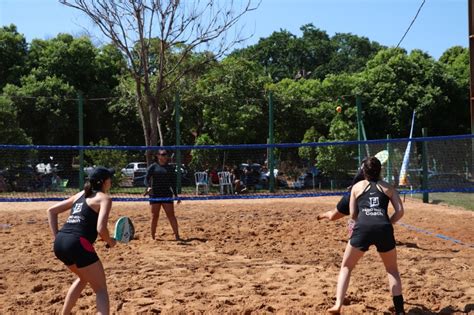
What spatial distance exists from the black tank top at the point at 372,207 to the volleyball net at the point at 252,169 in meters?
10.4

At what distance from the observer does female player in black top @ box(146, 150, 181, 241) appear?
9.68 m

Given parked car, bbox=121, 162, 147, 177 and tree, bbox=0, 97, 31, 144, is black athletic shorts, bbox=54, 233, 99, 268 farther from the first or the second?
tree, bbox=0, 97, 31, 144

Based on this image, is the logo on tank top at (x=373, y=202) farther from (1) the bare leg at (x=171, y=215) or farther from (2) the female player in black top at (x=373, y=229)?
(1) the bare leg at (x=171, y=215)

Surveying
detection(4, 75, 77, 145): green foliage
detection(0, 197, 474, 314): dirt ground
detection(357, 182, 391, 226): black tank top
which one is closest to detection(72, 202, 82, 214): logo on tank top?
detection(0, 197, 474, 314): dirt ground

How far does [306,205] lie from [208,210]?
2.72m

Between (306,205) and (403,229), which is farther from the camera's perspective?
(306,205)

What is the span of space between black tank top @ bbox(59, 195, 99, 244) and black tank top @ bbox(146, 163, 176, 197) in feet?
15.8

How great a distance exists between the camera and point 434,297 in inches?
232

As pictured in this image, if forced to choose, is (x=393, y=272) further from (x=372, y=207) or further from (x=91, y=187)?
(x=91, y=187)

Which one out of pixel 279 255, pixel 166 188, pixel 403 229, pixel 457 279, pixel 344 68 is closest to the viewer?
pixel 457 279

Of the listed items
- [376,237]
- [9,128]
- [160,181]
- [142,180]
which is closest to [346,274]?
[376,237]

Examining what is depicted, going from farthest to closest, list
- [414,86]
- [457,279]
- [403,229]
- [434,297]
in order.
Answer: [414,86] → [403,229] → [457,279] → [434,297]

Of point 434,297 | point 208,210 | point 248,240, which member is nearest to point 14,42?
point 208,210

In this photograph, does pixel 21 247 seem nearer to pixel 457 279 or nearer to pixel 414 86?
pixel 457 279
